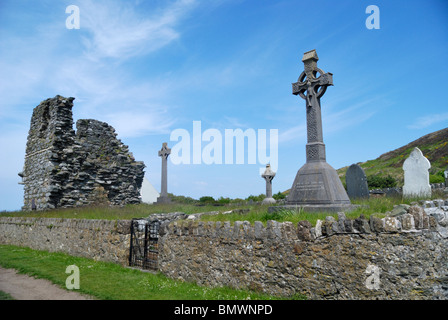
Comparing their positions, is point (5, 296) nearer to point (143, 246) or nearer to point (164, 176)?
point (143, 246)

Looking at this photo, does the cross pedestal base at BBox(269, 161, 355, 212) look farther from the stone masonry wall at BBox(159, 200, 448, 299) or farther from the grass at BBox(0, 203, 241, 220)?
the grass at BBox(0, 203, 241, 220)

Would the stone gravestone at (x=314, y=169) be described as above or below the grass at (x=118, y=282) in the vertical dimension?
above

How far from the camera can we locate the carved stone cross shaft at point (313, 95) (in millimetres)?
9258

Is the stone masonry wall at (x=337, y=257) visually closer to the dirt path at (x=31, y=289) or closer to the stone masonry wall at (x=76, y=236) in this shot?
the dirt path at (x=31, y=289)

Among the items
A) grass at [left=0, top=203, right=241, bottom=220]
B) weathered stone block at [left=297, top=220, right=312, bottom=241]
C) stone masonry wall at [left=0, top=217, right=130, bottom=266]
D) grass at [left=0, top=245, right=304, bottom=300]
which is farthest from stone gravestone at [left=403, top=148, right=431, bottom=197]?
stone masonry wall at [left=0, top=217, right=130, bottom=266]

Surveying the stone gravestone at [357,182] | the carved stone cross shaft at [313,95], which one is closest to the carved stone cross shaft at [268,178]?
the stone gravestone at [357,182]

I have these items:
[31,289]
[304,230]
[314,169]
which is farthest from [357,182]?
[31,289]

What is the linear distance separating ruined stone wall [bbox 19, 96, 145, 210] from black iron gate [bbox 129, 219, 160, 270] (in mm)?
9861

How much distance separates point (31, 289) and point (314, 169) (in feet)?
26.0

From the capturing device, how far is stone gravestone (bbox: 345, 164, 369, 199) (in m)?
11.7

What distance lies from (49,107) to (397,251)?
2060cm

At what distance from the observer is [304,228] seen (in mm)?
5910

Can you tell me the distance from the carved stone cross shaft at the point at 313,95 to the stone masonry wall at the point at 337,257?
3492 millimetres

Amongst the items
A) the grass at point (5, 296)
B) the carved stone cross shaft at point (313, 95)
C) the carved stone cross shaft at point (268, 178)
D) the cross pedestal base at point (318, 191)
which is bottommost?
the grass at point (5, 296)
